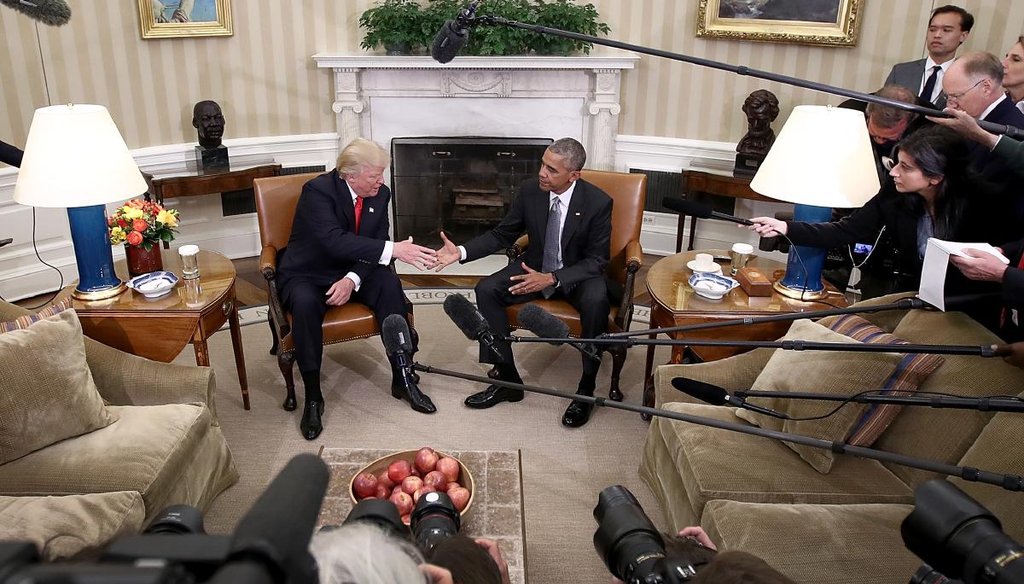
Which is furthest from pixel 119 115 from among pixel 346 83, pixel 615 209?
pixel 615 209

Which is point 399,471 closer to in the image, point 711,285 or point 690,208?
point 690,208

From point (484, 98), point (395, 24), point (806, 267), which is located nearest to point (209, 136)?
point (395, 24)

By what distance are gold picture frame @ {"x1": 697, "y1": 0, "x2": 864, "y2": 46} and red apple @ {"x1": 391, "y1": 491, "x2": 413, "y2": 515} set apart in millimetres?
4055

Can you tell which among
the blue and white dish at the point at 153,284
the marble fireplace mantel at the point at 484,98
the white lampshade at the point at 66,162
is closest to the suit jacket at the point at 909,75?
the marble fireplace mantel at the point at 484,98

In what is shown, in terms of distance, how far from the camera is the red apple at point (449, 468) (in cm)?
240

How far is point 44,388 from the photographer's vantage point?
7.61ft

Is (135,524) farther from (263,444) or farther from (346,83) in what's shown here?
(346,83)

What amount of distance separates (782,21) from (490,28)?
1.89m

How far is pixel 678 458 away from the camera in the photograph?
251cm

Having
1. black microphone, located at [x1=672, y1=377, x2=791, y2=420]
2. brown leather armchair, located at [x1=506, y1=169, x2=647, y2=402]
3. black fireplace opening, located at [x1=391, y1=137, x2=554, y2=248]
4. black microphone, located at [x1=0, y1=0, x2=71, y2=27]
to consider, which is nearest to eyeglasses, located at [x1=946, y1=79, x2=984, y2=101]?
brown leather armchair, located at [x1=506, y1=169, x2=647, y2=402]

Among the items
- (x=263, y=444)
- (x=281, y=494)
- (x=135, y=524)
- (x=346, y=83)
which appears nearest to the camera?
(x=281, y=494)

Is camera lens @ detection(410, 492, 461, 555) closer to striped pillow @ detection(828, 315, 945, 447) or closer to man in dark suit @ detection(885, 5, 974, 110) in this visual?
striped pillow @ detection(828, 315, 945, 447)

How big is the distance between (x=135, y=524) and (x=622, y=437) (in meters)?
1.93

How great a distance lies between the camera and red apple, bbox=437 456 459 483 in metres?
2.40
